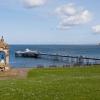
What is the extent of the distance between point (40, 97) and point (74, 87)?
429cm

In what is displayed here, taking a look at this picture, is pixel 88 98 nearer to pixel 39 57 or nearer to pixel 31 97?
pixel 31 97

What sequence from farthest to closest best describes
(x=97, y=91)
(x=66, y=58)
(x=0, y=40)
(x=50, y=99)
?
(x=66, y=58) → (x=0, y=40) → (x=97, y=91) → (x=50, y=99)

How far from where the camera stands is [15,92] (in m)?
20.0

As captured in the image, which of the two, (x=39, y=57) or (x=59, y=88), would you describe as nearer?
(x=59, y=88)

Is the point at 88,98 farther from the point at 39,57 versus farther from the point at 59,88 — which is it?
the point at 39,57

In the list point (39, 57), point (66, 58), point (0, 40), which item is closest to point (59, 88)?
point (0, 40)

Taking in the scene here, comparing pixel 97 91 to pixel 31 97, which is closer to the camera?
pixel 31 97

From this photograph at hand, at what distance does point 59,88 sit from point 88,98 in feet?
12.1

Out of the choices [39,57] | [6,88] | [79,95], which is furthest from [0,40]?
[39,57]

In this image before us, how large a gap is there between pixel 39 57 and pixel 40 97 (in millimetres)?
140733

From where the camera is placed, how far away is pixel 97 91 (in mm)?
20266

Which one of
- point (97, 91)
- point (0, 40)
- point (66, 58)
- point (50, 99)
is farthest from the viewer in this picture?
point (66, 58)

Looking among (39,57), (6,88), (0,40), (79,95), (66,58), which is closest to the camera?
(79,95)

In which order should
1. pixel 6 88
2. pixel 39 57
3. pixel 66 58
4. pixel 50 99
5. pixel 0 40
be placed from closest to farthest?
pixel 50 99 → pixel 6 88 → pixel 0 40 → pixel 66 58 → pixel 39 57
